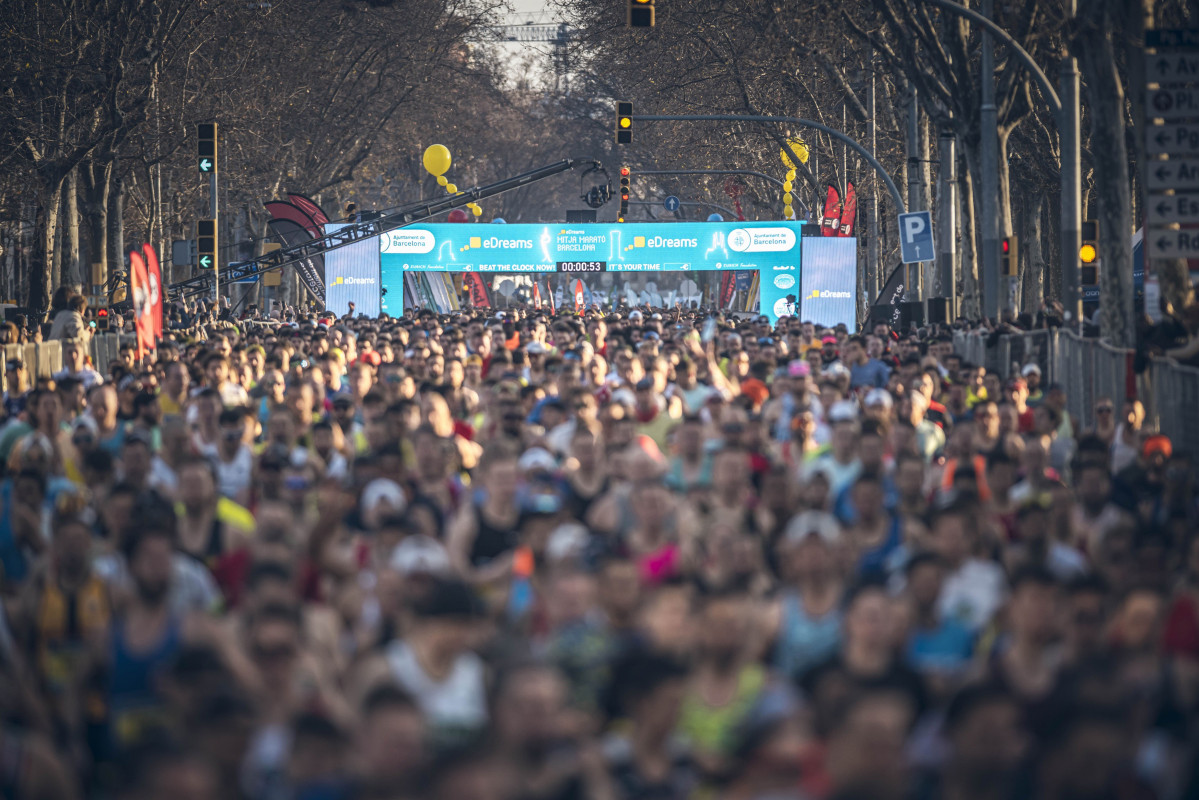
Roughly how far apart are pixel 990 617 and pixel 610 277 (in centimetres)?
12139

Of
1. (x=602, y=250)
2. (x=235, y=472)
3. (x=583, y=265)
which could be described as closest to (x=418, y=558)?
(x=235, y=472)

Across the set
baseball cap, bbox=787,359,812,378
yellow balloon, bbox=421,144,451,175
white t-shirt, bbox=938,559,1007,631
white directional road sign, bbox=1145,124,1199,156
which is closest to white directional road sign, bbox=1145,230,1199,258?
white directional road sign, bbox=1145,124,1199,156

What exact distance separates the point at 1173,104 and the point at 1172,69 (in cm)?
27

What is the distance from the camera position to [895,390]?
13.8 metres

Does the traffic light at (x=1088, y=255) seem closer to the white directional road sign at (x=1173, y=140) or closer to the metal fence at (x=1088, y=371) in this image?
the metal fence at (x=1088, y=371)

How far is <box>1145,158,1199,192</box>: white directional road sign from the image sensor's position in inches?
523

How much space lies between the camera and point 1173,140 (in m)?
13.4

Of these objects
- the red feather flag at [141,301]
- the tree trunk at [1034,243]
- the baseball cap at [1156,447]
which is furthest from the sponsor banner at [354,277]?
the baseball cap at [1156,447]

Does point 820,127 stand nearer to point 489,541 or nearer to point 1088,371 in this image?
point 1088,371

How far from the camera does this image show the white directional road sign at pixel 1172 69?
13.4m

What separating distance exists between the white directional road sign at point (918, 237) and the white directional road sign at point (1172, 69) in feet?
34.9

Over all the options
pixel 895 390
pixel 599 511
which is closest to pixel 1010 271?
pixel 895 390

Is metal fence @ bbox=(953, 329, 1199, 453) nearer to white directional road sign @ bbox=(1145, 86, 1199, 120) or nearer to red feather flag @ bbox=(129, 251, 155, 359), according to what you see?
white directional road sign @ bbox=(1145, 86, 1199, 120)

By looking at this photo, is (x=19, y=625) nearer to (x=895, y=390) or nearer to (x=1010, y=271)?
(x=895, y=390)
